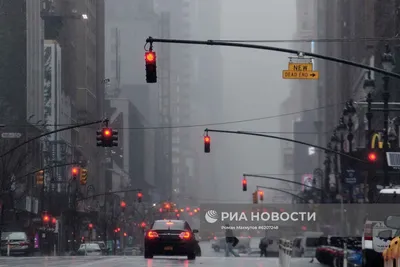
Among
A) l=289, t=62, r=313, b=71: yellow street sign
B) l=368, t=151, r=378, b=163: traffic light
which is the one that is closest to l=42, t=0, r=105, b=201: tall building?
l=368, t=151, r=378, b=163: traffic light

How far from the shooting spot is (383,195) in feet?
91.7

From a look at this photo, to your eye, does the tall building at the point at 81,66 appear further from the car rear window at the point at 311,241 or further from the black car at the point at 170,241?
the black car at the point at 170,241

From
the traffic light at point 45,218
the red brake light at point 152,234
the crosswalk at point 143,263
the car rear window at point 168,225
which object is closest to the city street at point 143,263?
the crosswalk at point 143,263

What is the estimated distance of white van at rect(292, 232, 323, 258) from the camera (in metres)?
50.8

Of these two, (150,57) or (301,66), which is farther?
(301,66)

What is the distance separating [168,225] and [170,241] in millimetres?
858

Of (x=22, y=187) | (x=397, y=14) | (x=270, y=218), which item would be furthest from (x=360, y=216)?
(x=22, y=187)

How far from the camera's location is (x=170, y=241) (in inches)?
1597

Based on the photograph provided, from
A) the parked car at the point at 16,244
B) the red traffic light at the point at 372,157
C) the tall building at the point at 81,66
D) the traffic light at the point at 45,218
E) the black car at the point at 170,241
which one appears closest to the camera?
the black car at the point at 170,241

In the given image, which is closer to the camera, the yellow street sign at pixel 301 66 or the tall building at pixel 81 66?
the yellow street sign at pixel 301 66

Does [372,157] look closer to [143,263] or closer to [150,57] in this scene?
[143,263]

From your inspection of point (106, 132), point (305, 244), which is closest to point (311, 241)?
point (305, 244)

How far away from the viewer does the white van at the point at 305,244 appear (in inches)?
1999

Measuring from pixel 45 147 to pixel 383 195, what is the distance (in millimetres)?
93858
